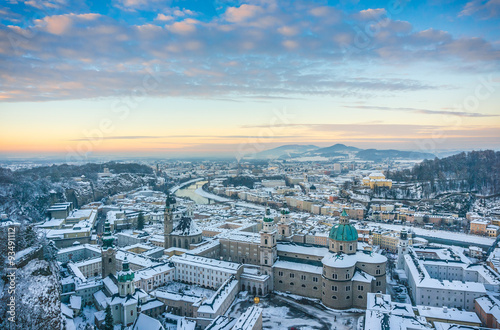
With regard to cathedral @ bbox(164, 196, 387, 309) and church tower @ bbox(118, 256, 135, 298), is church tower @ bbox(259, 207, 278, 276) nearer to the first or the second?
cathedral @ bbox(164, 196, 387, 309)

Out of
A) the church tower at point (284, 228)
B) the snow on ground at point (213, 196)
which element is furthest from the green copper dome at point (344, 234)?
the snow on ground at point (213, 196)

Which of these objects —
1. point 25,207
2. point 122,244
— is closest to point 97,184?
point 25,207

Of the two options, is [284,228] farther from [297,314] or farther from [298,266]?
[297,314]

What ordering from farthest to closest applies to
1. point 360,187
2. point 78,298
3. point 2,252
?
1. point 360,187
2. point 78,298
3. point 2,252

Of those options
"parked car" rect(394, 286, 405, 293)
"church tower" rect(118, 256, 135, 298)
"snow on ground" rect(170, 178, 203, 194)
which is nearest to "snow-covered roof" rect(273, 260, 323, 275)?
"parked car" rect(394, 286, 405, 293)

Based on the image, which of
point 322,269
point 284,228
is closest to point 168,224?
point 284,228

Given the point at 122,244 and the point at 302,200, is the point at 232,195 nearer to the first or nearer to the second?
the point at 302,200
